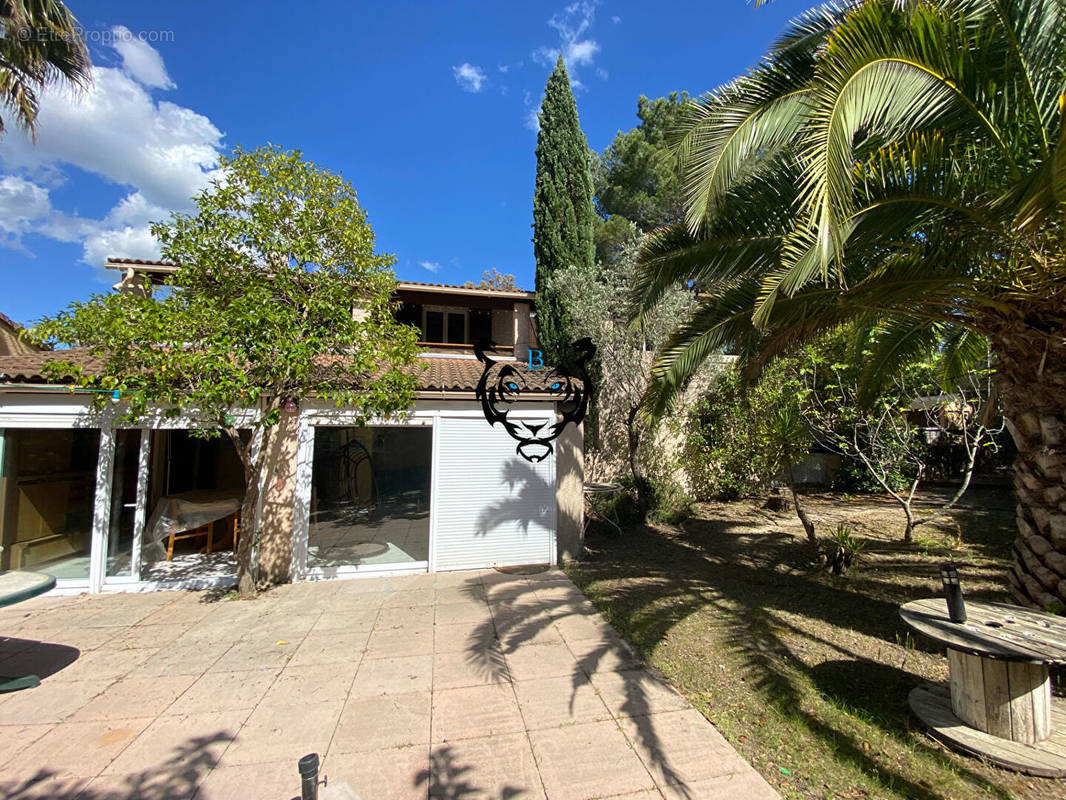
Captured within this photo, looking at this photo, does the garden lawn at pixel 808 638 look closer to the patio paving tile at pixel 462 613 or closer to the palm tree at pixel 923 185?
the patio paving tile at pixel 462 613

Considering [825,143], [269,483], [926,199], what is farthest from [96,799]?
[926,199]

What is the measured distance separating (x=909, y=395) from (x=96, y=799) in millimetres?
13088

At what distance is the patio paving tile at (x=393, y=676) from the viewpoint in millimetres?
4604

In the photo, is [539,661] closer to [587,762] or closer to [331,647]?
[587,762]

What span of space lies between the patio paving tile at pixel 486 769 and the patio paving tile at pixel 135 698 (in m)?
2.91

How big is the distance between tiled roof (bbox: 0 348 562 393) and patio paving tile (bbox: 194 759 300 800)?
17.8 ft

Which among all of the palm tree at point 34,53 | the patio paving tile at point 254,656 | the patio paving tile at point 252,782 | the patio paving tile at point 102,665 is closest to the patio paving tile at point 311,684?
the patio paving tile at point 254,656

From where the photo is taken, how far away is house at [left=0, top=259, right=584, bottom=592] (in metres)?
7.37

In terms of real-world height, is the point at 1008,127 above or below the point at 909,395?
above

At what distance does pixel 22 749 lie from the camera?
12.2ft

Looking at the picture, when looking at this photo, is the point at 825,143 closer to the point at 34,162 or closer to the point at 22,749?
the point at 22,749

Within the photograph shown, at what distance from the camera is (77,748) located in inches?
147

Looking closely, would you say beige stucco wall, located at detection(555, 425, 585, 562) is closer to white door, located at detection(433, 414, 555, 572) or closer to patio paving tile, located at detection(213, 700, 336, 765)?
white door, located at detection(433, 414, 555, 572)

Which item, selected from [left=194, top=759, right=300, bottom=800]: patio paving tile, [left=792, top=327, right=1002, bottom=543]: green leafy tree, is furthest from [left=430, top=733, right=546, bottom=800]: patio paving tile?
[left=792, top=327, right=1002, bottom=543]: green leafy tree
